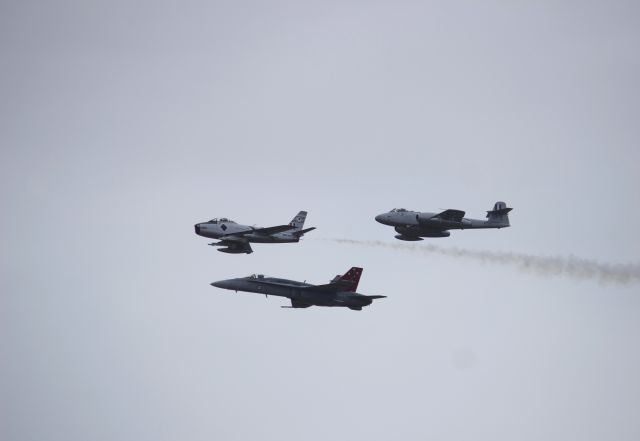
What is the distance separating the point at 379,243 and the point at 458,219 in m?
10.4

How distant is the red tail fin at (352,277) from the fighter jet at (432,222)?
6488mm

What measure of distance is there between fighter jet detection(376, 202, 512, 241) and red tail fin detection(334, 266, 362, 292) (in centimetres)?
649

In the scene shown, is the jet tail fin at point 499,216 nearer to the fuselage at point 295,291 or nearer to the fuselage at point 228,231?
the fuselage at point 295,291

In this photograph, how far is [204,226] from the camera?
102250 mm

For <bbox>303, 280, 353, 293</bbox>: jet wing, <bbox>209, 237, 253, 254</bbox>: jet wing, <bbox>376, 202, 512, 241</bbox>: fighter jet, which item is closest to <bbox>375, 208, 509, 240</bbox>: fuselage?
<bbox>376, 202, 512, 241</bbox>: fighter jet

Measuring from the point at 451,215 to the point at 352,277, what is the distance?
11.5 metres

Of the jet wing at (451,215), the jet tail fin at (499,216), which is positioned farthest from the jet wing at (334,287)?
the jet tail fin at (499,216)

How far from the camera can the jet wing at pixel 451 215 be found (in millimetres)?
98000

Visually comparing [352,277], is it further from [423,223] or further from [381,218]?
[423,223]

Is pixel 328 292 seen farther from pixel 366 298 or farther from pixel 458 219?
pixel 458 219

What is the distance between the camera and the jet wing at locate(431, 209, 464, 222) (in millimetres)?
98000

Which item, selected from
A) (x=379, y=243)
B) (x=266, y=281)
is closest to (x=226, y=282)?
(x=266, y=281)

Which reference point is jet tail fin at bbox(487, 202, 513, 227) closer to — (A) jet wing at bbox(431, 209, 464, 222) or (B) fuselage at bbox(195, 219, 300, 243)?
(A) jet wing at bbox(431, 209, 464, 222)

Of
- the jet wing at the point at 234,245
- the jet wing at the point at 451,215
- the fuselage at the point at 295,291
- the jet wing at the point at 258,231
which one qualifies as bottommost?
the fuselage at the point at 295,291
